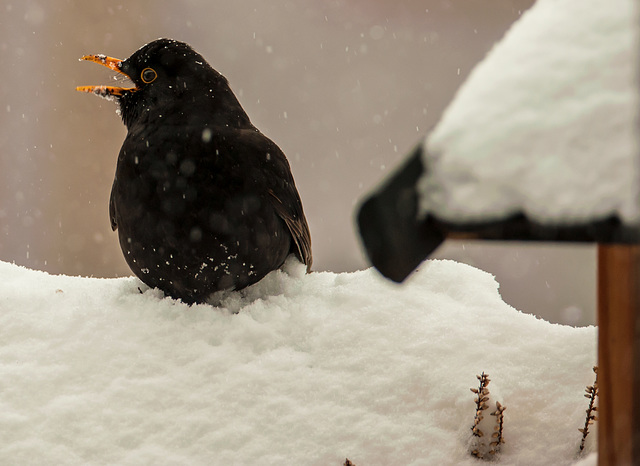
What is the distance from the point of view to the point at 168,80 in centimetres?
259

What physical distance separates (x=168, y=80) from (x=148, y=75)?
11cm

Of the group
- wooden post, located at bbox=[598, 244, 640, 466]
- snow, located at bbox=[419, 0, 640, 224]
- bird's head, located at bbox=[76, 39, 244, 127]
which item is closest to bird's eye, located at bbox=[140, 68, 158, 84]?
bird's head, located at bbox=[76, 39, 244, 127]

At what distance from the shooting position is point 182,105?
8.28 ft

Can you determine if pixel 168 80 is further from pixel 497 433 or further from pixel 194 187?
pixel 497 433

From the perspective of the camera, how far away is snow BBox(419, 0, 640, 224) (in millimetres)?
742

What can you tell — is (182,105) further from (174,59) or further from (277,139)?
(277,139)

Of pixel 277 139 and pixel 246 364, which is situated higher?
pixel 277 139

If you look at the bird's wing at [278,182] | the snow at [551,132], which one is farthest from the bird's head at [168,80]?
the snow at [551,132]

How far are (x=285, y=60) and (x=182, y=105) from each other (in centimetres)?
Result: 351

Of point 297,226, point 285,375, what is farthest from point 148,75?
point 285,375

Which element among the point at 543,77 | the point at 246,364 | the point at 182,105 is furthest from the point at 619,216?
the point at 182,105

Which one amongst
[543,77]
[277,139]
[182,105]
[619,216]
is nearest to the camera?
[619,216]

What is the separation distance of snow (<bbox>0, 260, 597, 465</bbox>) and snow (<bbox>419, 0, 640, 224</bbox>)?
0.77 meters

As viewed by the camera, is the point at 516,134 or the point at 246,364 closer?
the point at 516,134
